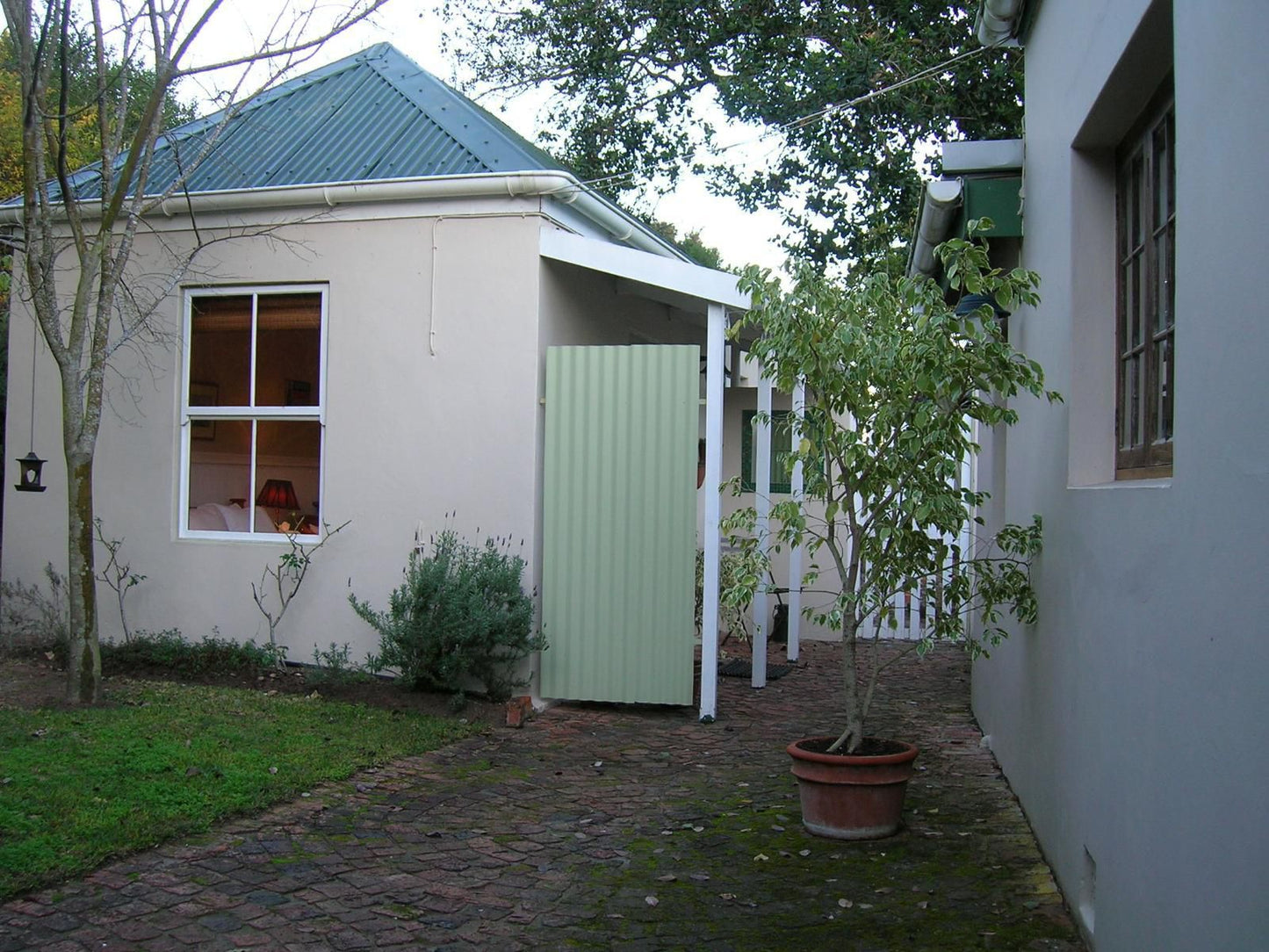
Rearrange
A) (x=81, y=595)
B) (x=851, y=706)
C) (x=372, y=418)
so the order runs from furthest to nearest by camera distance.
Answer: (x=372, y=418) < (x=81, y=595) < (x=851, y=706)

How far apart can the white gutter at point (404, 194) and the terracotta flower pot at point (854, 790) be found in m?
4.23

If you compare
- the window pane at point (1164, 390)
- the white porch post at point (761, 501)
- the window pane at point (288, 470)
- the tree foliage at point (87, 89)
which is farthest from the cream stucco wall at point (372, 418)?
the window pane at point (1164, 390)

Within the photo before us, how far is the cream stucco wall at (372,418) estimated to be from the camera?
7707 mm

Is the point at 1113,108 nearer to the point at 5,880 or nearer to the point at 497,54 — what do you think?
the point at 5,880

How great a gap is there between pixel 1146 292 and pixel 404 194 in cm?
542

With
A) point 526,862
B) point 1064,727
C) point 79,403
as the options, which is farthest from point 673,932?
point 79,403

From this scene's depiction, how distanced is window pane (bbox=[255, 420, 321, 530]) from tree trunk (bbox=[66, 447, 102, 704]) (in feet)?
5.39

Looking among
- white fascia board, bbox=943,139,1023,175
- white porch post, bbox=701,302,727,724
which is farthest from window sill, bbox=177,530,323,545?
white fascia board, bbox=943,139,1023,175

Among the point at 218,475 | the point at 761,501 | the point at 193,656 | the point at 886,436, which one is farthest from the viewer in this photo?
the point at 761,501

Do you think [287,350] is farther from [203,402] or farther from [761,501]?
[761,501]

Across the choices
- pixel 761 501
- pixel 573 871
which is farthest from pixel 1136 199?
pixel 761 501

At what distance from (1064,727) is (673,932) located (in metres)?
1.64

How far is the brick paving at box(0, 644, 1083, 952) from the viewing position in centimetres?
391

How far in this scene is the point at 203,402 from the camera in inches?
339
